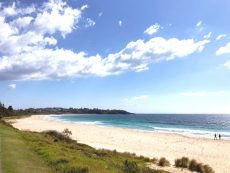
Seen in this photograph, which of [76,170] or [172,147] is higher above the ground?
[76,170]

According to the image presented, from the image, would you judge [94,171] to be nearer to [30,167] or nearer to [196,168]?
[30,167]

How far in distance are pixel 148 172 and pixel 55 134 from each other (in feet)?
85.9

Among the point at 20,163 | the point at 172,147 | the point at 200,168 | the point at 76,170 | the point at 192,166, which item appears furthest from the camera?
the point at 172,147

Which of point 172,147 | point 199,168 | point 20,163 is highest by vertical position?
point 20,163

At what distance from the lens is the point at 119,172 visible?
1628 centimetres

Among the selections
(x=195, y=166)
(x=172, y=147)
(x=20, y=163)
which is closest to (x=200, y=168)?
(x=195, y=166)

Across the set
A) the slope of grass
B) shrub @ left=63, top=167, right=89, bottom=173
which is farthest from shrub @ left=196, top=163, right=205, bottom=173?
shrub @ left=63, top=167, right=89, bottom=173

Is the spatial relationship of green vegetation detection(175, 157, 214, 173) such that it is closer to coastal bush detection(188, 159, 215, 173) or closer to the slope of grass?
coastal bush detection(188, 159, 215, 173)

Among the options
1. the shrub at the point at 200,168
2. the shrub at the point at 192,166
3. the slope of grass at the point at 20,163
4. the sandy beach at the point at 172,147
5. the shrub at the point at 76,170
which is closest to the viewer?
the shrub at the point at 76,170

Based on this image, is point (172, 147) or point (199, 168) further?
point (172, 147)

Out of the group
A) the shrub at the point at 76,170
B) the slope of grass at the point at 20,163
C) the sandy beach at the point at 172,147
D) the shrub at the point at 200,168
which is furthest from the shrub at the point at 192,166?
the shrub at the point at 76,170

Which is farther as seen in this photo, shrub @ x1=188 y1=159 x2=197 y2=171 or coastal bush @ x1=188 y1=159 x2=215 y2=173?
shrub @ x1=188 y1=159 x2=197 y2=171

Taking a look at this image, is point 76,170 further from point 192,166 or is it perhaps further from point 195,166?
point 192,166

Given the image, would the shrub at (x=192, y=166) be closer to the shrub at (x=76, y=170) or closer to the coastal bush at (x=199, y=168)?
the coastal bush at (x=199, y=168)
